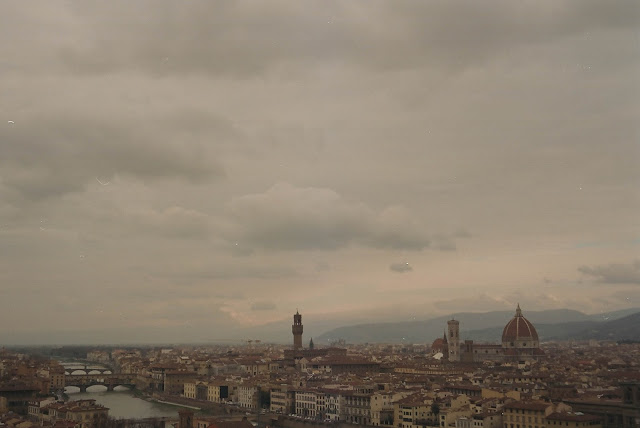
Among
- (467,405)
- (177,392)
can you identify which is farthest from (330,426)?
(177,392)

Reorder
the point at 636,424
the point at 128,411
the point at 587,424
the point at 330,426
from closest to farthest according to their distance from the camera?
the point at 587,424 < the point at 636,424 < the point at 330,426 < the point at 128,411

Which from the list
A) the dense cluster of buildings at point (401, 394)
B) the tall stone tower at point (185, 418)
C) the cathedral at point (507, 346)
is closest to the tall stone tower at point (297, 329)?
the dense cluster of buildings at point (401, 394)

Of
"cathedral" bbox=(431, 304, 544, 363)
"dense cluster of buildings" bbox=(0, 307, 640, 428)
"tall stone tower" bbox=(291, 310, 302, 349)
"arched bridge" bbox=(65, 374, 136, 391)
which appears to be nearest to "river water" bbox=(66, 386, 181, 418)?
"arched bridge" bbox=(65, 374, 136, 391)

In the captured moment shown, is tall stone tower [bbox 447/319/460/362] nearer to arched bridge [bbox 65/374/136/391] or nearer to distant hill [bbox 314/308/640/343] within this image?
arched bridge [bbox 65/374/136/391]

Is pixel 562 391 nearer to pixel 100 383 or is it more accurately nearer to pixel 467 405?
pixel 467 405

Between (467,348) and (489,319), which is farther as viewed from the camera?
(489,319)

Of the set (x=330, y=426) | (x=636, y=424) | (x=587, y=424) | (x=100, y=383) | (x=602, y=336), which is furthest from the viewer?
(x=602, y=336)

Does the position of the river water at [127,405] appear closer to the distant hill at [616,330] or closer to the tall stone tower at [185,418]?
the tall stone tower at [185,418]

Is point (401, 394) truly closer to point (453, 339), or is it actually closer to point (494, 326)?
point (453, 339)
